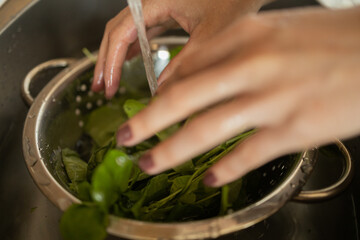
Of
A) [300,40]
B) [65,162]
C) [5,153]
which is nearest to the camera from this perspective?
[300,40]

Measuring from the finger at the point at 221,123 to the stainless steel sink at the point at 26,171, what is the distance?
0.25m

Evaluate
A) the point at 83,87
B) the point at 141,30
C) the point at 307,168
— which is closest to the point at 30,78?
the point at 83,87

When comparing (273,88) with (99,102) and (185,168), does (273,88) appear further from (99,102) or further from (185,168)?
(99,102)

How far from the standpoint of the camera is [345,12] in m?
0.27

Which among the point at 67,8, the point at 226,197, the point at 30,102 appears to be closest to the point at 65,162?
the point at 30,102

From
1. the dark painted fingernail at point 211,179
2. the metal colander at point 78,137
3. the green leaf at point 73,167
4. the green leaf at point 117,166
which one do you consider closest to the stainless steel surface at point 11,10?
the metal colander at point 78,137

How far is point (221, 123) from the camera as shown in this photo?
0.27 metres

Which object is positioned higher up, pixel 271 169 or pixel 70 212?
pixel 70 212

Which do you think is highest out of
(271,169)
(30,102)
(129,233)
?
(30,102)

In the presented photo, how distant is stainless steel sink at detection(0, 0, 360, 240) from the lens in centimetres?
52

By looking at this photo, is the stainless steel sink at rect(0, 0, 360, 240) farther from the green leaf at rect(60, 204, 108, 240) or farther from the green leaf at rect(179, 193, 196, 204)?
the green leaf at rect(60, 204, 108, 240)

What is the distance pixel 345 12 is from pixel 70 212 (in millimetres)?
303

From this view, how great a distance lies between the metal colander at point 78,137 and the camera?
1.11 feet

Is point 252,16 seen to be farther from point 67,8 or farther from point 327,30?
point 67,8
